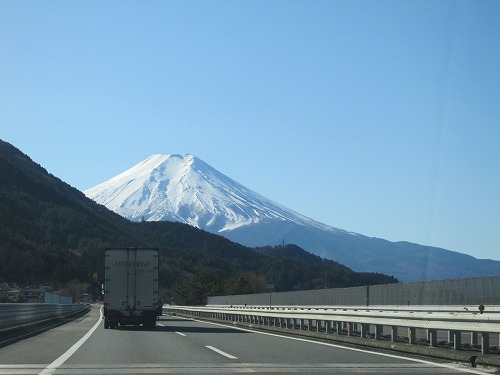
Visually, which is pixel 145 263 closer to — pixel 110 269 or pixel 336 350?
pixel 110 269

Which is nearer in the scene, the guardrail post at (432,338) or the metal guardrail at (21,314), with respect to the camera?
the guardrail post at (432,338)

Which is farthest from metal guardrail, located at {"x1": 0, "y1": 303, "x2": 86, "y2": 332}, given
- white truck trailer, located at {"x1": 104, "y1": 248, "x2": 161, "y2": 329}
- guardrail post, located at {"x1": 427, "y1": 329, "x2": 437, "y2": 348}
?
guardrail post, located at {"x1": 427, "y1": 329, "x2": 437, "y2": 348}

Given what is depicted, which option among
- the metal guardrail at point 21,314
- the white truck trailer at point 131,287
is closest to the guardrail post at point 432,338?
the metal guardrail at point 21,314

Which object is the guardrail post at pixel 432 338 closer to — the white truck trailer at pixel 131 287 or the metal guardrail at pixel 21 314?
the metal guardrail at pixel 21 314

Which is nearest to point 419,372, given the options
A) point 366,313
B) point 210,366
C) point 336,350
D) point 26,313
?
point 210,366

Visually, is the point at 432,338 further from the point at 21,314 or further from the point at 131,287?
the point at 21,314

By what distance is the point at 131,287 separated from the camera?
29.7 m

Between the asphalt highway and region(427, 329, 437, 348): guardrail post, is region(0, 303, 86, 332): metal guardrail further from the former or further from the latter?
region(427, 329, 437, 348): guardrail post

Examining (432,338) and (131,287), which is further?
(131,287)

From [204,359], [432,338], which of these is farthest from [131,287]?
[432,338]

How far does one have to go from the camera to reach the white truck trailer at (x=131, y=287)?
29.3 metres

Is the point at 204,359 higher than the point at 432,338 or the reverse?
the reverse

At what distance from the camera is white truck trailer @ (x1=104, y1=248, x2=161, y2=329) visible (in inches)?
1155

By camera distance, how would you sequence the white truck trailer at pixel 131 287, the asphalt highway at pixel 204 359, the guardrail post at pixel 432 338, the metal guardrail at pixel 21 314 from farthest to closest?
the white truck trailer at pixel 131 287 → the metal guardrail at pixel 21 314 → the guardrail post at pixel 432 338 → the asphalt highway at pixel 204 359
